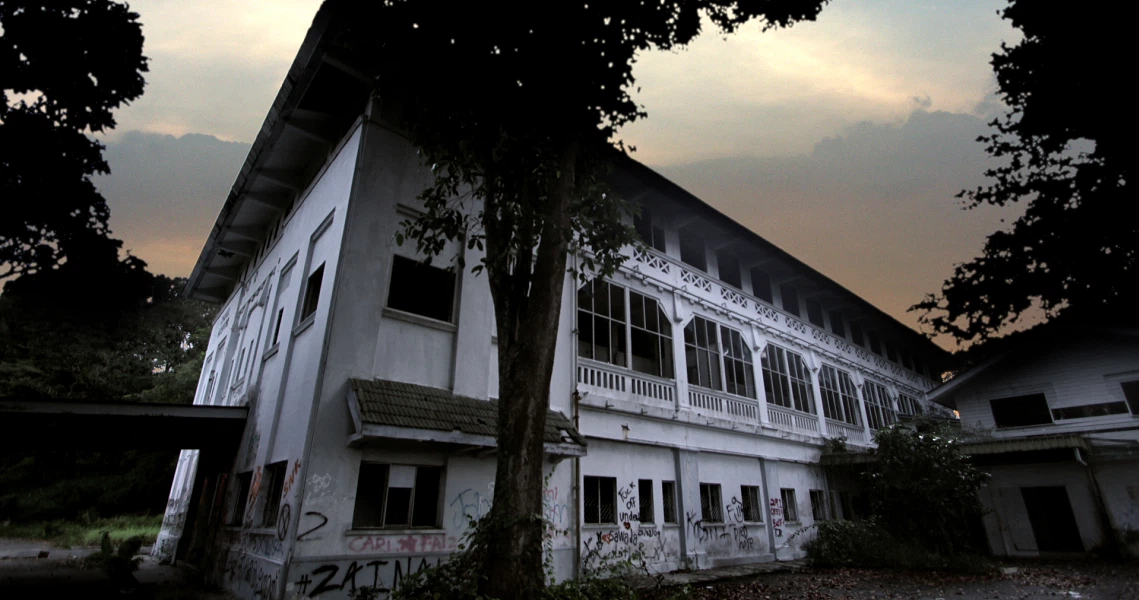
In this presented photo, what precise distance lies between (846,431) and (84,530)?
107 feet

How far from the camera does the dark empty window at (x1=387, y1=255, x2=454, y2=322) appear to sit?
10695mm

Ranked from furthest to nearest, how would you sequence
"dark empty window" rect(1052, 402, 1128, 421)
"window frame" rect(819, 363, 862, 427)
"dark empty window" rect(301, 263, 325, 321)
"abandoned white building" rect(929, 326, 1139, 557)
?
"window frame" rect(819, 363, 862, 427)
"dark empty window" rect(1052, 402, 1128, 421)
"abandoned white building" rect(929, 326, 1139, 557)
"dark empty window" rect(301, 263, 325, 321)

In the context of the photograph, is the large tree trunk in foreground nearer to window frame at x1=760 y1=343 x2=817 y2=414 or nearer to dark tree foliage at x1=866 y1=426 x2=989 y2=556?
window frame at x1=760 y1=343 x2=817 y2=414

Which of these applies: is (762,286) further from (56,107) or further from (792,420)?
(56,107)

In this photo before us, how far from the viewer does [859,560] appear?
574 inches

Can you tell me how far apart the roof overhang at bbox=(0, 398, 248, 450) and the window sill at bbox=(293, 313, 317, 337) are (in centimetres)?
223

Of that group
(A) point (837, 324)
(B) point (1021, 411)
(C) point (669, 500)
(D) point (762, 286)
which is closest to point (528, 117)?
(C) point (669, 500)

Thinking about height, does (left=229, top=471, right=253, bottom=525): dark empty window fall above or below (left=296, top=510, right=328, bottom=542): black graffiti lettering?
above

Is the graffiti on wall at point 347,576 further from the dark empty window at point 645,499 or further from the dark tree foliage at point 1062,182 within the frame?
the dark tree foliage at point 1062,182

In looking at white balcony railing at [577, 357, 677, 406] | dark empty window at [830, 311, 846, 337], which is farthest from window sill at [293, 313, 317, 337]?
dark empty window at [830, 311, 846, 337]

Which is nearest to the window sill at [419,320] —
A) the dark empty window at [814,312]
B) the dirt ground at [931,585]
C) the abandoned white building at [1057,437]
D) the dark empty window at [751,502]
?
the dirt ground at [931,585]

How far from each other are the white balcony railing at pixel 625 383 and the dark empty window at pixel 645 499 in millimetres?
1910

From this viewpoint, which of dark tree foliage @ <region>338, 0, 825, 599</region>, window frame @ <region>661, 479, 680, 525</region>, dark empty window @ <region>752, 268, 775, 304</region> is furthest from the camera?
dark empty window @ <region>752, 268, 775, 304</region>

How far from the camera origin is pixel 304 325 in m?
10.6
